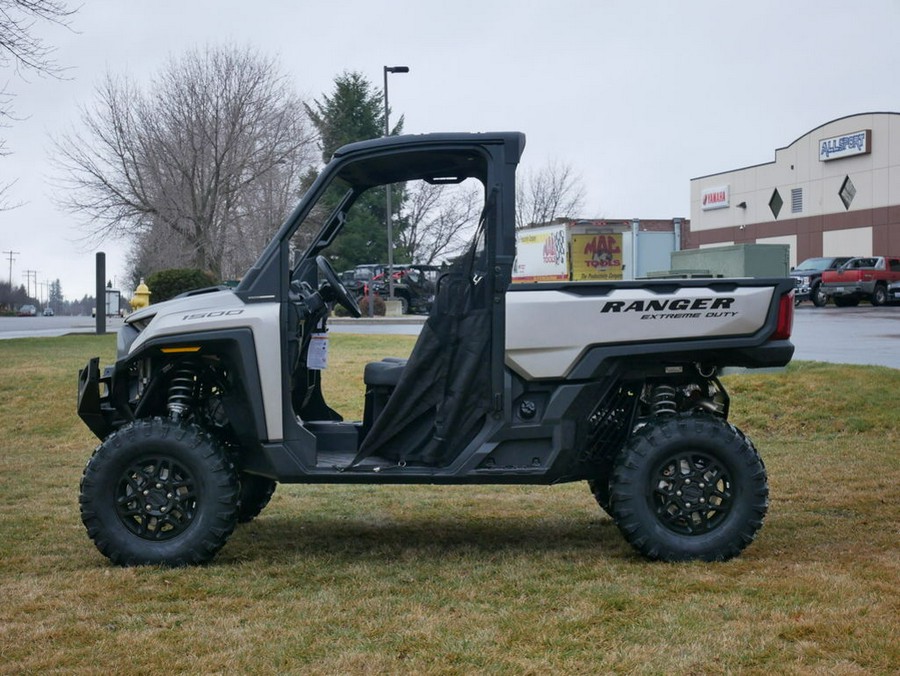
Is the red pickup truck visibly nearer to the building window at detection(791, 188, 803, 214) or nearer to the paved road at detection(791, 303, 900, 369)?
the paved road at detection(791, 303, 900, 369)

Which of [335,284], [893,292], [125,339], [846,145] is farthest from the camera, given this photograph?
[846,145]

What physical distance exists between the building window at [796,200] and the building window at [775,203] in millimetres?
1124

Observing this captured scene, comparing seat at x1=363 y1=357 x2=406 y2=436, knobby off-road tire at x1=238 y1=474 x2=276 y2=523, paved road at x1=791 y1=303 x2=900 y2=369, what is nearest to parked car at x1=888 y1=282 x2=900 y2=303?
paved road at x1=791 y1=303 x2=900 y2=369

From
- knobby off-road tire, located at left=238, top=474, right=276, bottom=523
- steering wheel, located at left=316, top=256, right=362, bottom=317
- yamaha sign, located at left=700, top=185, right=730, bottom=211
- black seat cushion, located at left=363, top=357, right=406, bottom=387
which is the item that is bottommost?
knobby off-road tire, located at left=238, top=474, right=276, bottom=523

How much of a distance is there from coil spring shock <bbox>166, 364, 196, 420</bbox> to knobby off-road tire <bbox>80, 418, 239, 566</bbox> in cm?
20

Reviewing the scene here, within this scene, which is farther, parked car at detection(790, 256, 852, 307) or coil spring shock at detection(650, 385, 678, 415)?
parked car at detection(790, 256, 852, 307)

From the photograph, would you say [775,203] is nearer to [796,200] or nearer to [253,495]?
[796,200]

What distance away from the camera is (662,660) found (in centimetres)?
407

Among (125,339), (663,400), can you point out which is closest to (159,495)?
(125,339)

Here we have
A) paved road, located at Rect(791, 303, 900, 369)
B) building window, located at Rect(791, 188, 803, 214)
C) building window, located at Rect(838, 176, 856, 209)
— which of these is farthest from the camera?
building window, located at Rect(791, 188, 803, 214)

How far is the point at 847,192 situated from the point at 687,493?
48153 mm

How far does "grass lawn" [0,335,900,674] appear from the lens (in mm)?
4133

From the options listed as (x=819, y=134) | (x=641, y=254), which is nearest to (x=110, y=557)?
(x=641, y=254)

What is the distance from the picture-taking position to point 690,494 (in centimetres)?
578
